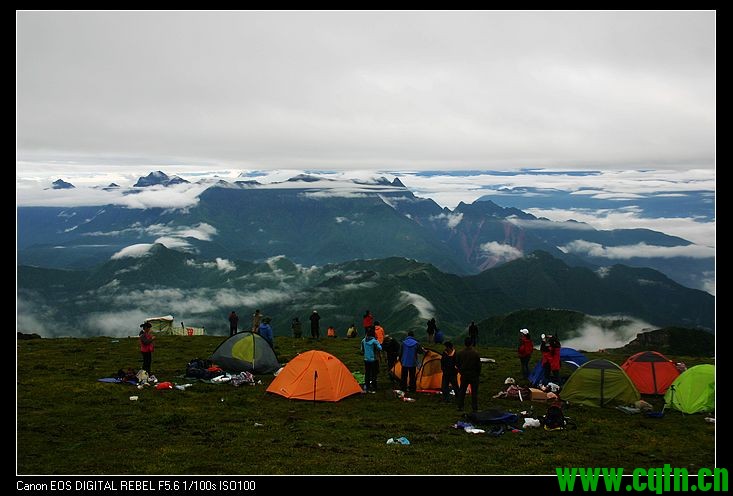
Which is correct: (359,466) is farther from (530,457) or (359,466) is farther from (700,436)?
(700,436)

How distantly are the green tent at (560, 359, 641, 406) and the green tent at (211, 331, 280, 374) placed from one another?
14.4 m

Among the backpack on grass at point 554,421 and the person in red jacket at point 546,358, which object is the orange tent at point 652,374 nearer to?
the person in red jacket at point 546,358

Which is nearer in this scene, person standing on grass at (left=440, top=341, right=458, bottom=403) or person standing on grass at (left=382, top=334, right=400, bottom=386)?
person standing on grass at (left=440, top=341, right=458, bottom=403)

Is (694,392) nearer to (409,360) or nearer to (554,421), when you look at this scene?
(554,421)

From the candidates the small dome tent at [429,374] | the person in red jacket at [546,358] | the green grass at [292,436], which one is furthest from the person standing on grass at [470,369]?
the person in red jacket at [546,358]

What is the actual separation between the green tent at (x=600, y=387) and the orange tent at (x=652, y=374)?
257 centimetres

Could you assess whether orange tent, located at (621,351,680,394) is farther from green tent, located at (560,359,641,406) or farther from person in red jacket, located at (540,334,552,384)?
person in red jacket, located at (540,334,552,384)

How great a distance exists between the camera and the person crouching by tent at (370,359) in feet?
91.0

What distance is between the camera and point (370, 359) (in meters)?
28.2

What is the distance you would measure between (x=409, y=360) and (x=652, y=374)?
1165cm

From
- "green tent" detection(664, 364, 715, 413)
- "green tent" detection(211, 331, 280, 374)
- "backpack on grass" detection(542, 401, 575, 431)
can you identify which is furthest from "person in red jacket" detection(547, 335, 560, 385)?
"green tent" detection(211, 331, 280, 374)

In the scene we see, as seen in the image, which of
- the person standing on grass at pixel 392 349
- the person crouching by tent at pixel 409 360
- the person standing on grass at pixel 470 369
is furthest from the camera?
the person standing on grass at pixel 392 349

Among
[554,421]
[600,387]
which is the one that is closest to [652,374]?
[600,387]

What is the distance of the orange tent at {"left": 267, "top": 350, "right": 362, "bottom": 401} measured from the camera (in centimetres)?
2666
